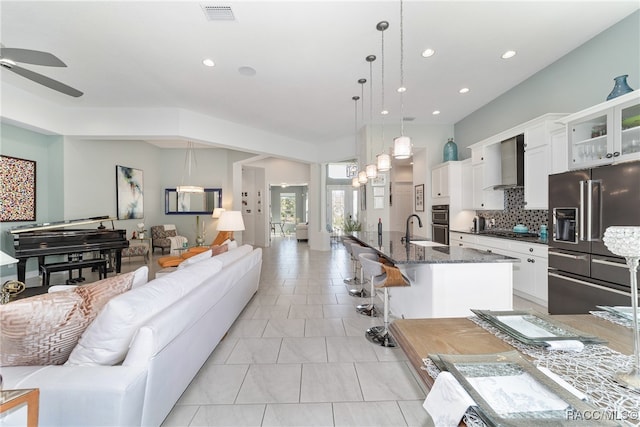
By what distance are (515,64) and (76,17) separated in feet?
18.0

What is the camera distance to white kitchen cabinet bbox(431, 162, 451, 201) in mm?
5578

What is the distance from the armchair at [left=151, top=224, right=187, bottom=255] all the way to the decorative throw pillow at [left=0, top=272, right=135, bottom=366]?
659cm

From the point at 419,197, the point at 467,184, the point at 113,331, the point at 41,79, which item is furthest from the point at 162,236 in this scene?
the point at 467,184

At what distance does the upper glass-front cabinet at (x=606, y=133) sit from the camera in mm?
2418

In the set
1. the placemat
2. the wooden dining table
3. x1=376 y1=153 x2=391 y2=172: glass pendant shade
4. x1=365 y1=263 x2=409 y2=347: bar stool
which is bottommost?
x1=365 y1=263 x2=409 y2=347: bar stool

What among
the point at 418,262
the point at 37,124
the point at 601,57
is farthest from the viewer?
the point at 37,124

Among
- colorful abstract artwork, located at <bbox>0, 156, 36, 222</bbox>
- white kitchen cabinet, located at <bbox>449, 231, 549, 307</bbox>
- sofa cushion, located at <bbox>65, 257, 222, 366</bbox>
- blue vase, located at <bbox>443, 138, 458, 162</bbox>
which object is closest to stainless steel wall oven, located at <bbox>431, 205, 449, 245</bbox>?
blue vase, located at <bbox>443, 138, 458, 162</bbox>

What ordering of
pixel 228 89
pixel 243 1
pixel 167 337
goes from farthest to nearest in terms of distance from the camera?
1. pixel 228 89
2. pixel 243 1
3. pixel 167 337

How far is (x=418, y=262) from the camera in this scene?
7.07 feet

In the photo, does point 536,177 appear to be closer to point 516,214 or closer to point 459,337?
point 516,214

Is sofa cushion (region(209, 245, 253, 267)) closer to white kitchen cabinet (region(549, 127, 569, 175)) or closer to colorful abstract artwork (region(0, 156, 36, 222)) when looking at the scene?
white kitchen cabinet (region(549, 127, 569, 175))

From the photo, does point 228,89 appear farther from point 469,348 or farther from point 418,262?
point 469,348

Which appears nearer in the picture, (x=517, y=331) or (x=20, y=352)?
(x=517, y=331)

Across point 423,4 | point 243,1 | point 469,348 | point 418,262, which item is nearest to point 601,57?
point 423,4
